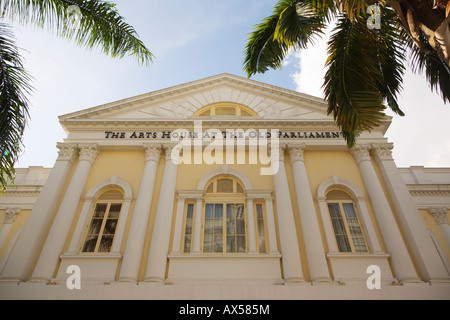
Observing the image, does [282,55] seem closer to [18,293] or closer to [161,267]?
[161,267]

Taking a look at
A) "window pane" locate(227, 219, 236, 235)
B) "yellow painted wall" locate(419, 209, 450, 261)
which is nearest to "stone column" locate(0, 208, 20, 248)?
"window pane" locate(227, 219, 236, 235)

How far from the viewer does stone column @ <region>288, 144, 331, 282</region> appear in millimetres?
9156

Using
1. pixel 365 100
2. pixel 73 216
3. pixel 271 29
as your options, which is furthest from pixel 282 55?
pixel 73 216

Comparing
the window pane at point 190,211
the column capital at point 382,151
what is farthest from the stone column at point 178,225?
the column capital at point 382,151

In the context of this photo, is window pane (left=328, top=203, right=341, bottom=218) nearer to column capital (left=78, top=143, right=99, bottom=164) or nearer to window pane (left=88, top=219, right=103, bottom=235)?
window pane (left=88, top=219, right=103, bottom=235)

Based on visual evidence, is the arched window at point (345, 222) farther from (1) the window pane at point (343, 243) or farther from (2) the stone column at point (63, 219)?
(2) the stone column at point (63, 219)

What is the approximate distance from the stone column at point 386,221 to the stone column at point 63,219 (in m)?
11.2

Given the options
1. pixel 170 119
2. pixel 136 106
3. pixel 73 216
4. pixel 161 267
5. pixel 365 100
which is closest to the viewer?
pixel 365 100

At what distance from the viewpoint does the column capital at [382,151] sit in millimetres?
11789

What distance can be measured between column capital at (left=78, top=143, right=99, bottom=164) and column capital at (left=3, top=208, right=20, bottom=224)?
667 cm

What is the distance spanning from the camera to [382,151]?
11.9 meters
